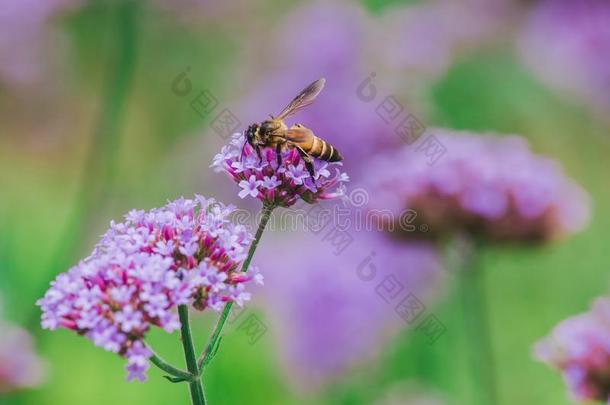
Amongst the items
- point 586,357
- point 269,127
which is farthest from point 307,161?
point 586,357

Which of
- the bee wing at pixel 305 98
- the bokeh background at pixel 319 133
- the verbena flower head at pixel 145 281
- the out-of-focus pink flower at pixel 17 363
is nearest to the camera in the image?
the verbena flower head at pixel 145 281

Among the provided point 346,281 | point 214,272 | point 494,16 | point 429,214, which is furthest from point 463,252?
point 494,16

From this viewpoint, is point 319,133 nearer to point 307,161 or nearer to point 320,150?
point 320,150

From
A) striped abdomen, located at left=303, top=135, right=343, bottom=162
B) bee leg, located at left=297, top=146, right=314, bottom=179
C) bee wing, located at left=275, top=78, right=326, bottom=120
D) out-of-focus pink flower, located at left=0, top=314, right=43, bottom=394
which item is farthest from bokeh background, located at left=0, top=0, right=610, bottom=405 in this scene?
bee leg, located at left=297, top=146, right=314, bottom=179

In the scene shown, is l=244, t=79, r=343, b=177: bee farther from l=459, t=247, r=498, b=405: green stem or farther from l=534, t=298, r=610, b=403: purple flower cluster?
l=459, t=247, r=498, b=405: green stem

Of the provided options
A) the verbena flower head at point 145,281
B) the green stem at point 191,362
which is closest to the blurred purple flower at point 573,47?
the verbena flower head at point 145,281

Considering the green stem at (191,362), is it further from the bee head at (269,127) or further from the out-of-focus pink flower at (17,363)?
the out-of-focus pink flower at (17,363)

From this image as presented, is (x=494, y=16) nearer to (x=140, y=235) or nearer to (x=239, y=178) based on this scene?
(x=239, y=178)
